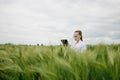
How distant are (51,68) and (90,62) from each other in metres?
0.37

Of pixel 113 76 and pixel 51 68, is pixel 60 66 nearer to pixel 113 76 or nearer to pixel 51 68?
pixel 51 68

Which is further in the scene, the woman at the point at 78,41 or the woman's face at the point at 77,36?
the woman's face at the point at 77,36

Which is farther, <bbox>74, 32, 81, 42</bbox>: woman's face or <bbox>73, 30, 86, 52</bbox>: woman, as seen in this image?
<bbox>74, 32, 81, 42</bbox>: woman's face

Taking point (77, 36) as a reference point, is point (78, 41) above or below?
below

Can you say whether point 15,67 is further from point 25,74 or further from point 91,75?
point 91,75

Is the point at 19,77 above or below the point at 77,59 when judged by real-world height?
below

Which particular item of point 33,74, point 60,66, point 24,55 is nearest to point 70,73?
point 60,66

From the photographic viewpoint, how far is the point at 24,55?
340 cm

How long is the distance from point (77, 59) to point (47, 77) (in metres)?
0.41

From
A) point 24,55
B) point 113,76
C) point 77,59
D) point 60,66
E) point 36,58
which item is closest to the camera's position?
point 113,76

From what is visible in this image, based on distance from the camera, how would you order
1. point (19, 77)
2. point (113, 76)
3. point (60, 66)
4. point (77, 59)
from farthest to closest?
point (19, 77) → point (77, 59) → point (60, 66) → point (113, 76)

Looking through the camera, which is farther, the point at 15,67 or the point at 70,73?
the point at 15,67

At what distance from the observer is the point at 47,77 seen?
229cm

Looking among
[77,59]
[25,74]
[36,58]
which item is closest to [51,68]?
[77,59]
